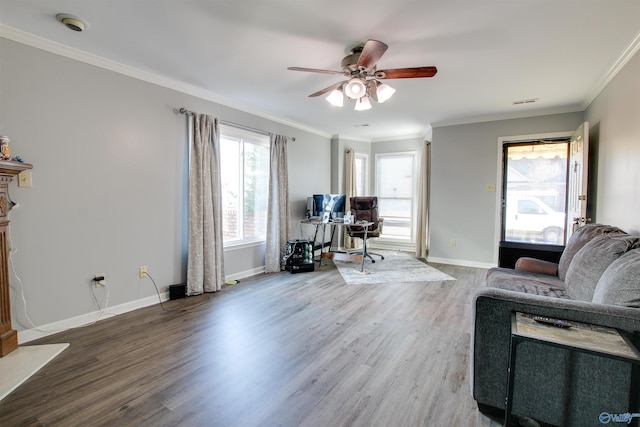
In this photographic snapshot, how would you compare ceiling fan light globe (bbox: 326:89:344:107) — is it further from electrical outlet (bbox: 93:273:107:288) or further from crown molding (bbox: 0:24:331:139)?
electrical outlet (bbox: 93:273:107:288)

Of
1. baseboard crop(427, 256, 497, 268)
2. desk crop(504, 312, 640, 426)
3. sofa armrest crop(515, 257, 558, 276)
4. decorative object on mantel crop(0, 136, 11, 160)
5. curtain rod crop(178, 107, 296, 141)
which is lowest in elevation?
baseboard crop(427, 256, 497, 268)

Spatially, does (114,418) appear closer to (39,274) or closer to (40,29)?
(39,274)

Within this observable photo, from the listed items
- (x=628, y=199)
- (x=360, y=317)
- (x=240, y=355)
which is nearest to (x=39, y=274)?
(x=240, y=355)

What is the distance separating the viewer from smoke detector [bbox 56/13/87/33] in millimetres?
2133

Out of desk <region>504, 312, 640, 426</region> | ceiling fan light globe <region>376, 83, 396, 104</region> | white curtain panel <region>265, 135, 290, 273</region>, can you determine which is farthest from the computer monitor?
desk <region>504, 312, 640, 426</region>

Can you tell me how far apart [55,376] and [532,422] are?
2.87 metres

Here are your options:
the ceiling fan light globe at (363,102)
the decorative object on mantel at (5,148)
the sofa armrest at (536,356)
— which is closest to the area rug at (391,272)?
the ceiling fan light globe at (363,102)

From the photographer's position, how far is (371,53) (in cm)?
223

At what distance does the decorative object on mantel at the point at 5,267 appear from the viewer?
214 cm

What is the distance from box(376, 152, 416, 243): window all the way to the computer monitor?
1820mm

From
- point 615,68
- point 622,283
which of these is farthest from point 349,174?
point 622,283

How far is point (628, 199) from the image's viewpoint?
2.57 metres

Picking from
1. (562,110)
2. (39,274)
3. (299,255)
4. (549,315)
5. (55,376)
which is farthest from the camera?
(299,255)

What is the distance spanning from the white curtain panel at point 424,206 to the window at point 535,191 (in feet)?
4.12
